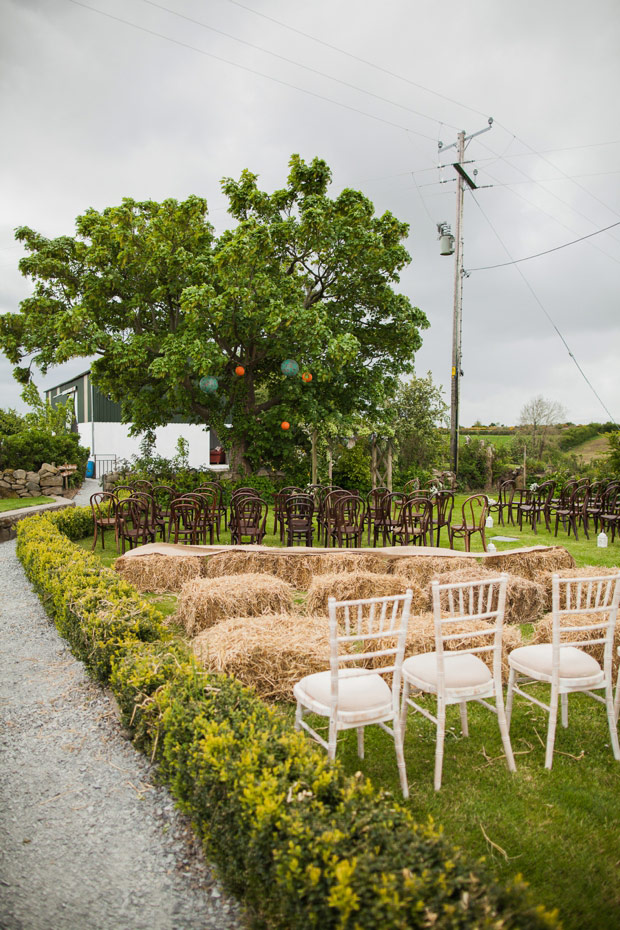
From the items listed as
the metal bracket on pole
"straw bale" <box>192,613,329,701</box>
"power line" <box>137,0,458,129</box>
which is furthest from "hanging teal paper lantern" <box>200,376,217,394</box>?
"straw bale" <box>192,613,329,701</box>

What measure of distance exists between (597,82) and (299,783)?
11796mm

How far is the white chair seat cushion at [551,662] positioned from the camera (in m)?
3.06

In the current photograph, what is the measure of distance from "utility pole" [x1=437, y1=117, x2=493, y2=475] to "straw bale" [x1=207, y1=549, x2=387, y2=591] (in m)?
9.29

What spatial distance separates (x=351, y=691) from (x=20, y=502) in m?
13.5

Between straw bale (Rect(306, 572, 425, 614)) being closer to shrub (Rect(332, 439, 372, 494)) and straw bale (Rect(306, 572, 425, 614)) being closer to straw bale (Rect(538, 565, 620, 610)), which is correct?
straw bale (Rect(538, 565, 620, 610))

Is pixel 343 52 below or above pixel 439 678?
above

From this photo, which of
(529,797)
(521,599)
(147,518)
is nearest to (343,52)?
(147,518)

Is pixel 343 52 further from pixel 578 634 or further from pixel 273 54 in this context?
pixel 578 634

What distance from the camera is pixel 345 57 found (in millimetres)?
10141

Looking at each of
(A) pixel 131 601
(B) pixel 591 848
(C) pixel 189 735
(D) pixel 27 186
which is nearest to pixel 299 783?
(C) pixel 189 735

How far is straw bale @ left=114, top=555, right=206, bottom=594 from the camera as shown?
6.55 metres

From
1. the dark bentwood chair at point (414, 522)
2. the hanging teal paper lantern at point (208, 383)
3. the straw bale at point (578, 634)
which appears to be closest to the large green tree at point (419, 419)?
the hanging teal paper lantern at point (208, 383)

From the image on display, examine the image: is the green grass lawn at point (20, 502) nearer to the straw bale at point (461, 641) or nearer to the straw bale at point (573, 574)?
the straw bale at point (573, 574)

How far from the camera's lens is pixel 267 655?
381 cm
